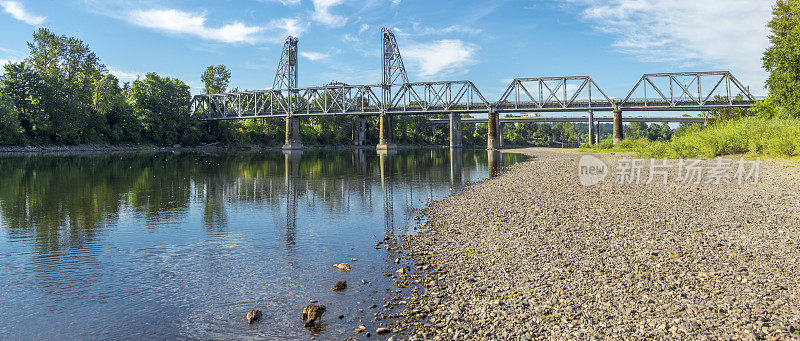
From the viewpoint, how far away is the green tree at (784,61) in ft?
156

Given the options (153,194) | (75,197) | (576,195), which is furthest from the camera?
(153,194)

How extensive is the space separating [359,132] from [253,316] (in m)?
165

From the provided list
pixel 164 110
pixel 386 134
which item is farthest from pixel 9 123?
pixel 386 134

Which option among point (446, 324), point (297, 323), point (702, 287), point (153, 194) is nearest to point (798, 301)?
point (702, 287)

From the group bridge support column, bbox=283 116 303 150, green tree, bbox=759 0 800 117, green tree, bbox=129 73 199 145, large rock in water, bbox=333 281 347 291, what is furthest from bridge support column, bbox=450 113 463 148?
large rock in water, bbox=333 281 347 291

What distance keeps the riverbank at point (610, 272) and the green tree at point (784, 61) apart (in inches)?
1622

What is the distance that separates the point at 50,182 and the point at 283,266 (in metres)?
30.0

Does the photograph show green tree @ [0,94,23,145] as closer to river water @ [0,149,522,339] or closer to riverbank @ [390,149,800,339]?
river water @ [0,149,522,339]

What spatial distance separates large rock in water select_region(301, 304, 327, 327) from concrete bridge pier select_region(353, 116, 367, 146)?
536 feet

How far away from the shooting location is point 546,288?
8773 millimetres

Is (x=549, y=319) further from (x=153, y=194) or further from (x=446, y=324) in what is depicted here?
(x=153, y=194)

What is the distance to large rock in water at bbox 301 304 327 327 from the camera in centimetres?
810

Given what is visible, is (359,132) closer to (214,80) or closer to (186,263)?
(214,80)

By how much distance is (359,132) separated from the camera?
17212 cm
